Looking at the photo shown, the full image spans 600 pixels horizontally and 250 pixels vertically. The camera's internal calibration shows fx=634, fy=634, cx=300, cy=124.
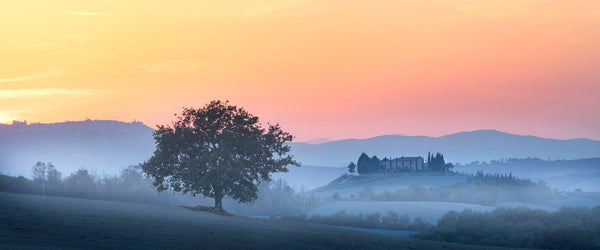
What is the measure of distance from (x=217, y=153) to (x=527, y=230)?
61.6 m

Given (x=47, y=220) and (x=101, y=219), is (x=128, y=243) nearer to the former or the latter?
(x=47, y=220)

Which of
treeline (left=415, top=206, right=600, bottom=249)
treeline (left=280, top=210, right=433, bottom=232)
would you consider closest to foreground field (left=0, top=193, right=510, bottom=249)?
treeline (left=415, top=206, right=600, bottom=249)

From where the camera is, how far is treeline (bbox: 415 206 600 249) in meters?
94.8

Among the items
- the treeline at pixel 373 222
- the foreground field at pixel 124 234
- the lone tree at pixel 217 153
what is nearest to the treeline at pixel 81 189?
the treeline at pixel 373 222

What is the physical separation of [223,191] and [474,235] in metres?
51.0

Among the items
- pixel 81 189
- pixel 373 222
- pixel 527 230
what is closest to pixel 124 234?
pixel 527 230

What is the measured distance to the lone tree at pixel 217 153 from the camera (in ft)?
293

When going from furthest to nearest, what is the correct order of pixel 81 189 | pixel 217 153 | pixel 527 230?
pixel 81 189 → pixel 527 230 → pixel 217 153

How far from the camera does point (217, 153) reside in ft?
A: 290

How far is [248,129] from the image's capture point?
93125 mm

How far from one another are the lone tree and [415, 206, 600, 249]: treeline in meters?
40.8

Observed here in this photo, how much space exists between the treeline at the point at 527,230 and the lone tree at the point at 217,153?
1606 inches

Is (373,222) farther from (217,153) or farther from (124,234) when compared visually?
(124,234)

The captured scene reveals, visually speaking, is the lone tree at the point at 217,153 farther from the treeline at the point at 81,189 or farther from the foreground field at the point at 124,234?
the treeline at the point at 81,189
